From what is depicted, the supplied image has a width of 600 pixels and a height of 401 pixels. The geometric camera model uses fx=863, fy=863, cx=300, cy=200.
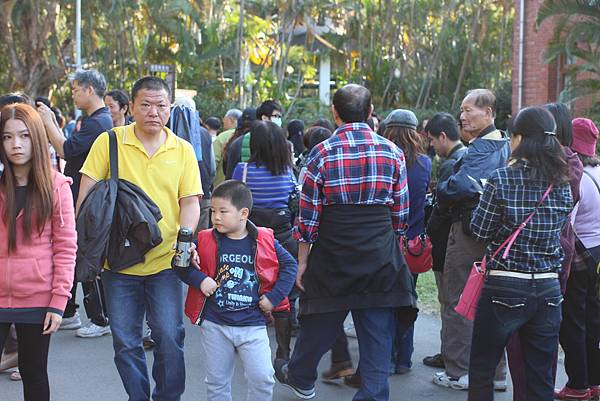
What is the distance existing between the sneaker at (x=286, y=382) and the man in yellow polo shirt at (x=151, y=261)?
3.52 feet

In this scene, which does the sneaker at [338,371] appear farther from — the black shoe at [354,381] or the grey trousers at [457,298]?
the grey trousers at [457,298]

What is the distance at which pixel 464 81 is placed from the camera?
29.6 metres

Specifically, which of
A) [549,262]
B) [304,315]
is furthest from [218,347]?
[549,262]

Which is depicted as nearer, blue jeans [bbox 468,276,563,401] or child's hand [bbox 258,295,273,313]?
blue jeans [bbox 468,276,563,401]

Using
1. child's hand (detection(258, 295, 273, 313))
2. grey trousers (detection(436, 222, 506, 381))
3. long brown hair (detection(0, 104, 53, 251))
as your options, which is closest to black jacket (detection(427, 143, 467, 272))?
grey trousers (detection(436, 222, 506, 381))

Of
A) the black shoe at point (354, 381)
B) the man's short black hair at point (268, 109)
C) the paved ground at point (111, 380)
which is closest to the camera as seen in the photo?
the paved ground at point (111, 380)

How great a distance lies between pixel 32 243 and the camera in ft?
15.0

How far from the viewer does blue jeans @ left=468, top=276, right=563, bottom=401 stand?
473cm

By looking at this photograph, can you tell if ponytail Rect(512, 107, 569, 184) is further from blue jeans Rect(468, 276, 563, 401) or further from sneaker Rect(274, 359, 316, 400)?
sneaker Rect(274, 359, 316, 400)

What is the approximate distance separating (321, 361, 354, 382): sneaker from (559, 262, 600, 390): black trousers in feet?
5.29

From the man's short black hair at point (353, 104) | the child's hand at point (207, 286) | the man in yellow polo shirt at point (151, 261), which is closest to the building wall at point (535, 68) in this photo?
the man's short black hair at point (353, 104)

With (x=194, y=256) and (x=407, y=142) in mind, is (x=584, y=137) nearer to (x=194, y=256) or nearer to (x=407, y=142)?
(x=407, y=142)

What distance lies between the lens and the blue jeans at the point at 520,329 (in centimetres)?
473

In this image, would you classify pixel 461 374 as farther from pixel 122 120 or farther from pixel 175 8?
pixel 175 8
